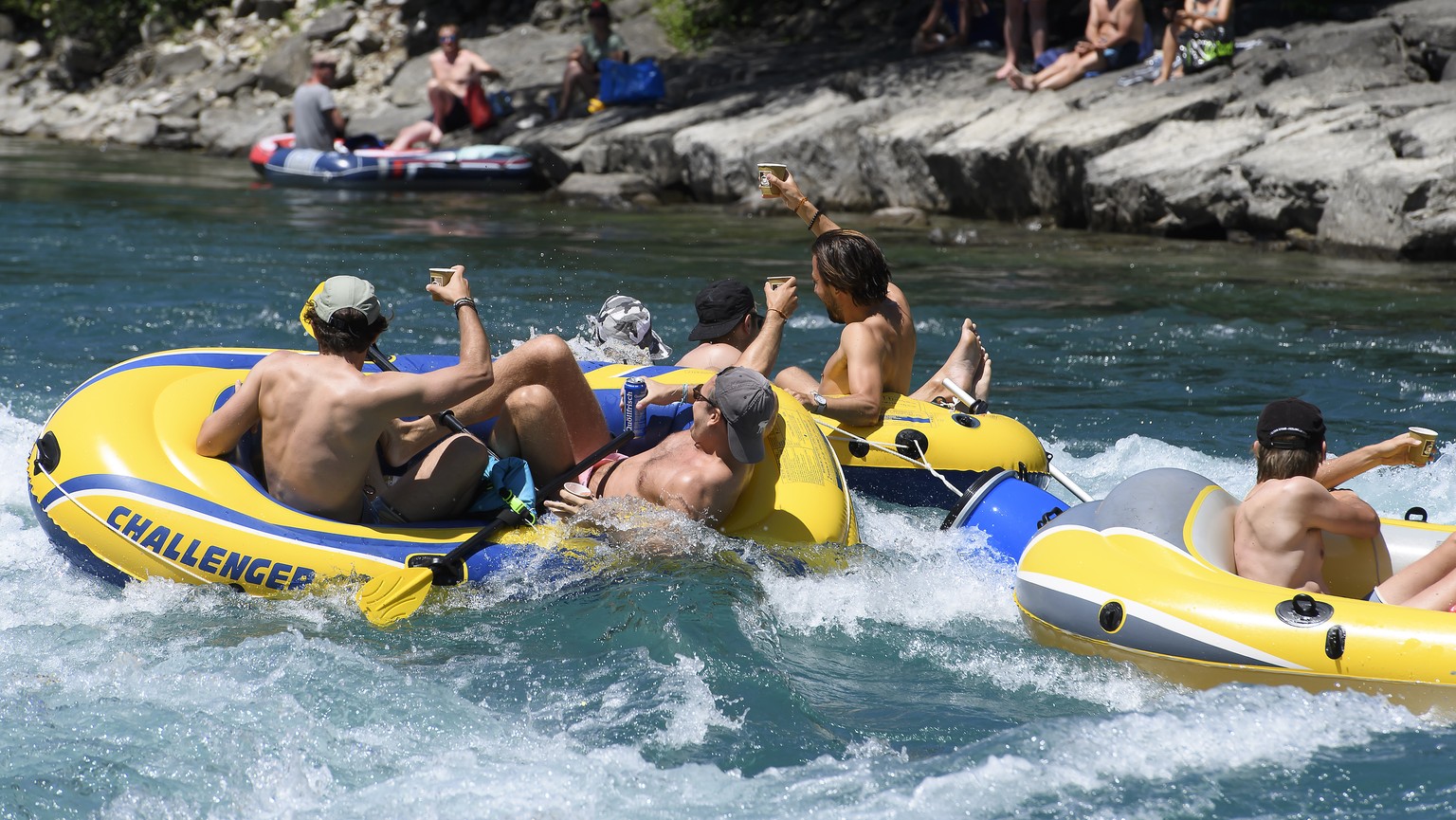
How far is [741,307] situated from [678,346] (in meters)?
3.03

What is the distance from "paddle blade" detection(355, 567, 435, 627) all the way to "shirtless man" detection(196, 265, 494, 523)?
0.36 m

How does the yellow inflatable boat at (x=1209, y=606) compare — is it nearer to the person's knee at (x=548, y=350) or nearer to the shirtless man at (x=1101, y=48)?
→ the person's knee at (x=548, y=350)

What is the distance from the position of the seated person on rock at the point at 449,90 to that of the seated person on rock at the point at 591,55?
3.24 feet

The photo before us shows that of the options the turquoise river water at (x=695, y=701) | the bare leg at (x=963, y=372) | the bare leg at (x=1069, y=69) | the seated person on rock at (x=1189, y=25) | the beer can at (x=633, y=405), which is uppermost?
the seated person on rock at (x=1189, y=25)

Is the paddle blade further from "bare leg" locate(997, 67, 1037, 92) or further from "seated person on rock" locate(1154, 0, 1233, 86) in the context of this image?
"bare leg" locate(997, 67, 1037, 92)

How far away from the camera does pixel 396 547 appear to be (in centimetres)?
485

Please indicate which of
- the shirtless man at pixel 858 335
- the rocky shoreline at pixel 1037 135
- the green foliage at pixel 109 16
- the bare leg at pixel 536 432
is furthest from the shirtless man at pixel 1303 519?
the green foliage at pixel 109 16

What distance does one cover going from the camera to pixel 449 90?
1853cm

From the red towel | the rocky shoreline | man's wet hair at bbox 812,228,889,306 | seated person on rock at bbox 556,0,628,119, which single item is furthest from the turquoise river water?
seated person on rock at bbox 556,0,628,119

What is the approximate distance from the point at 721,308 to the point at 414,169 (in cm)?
1140

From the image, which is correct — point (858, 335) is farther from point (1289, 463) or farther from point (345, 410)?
point (345, 410)

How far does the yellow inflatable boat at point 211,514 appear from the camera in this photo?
479cm

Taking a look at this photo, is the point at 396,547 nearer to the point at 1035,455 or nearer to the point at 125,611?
the point at 125,611

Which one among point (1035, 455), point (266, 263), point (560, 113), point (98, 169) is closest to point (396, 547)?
point (1035, 455)
